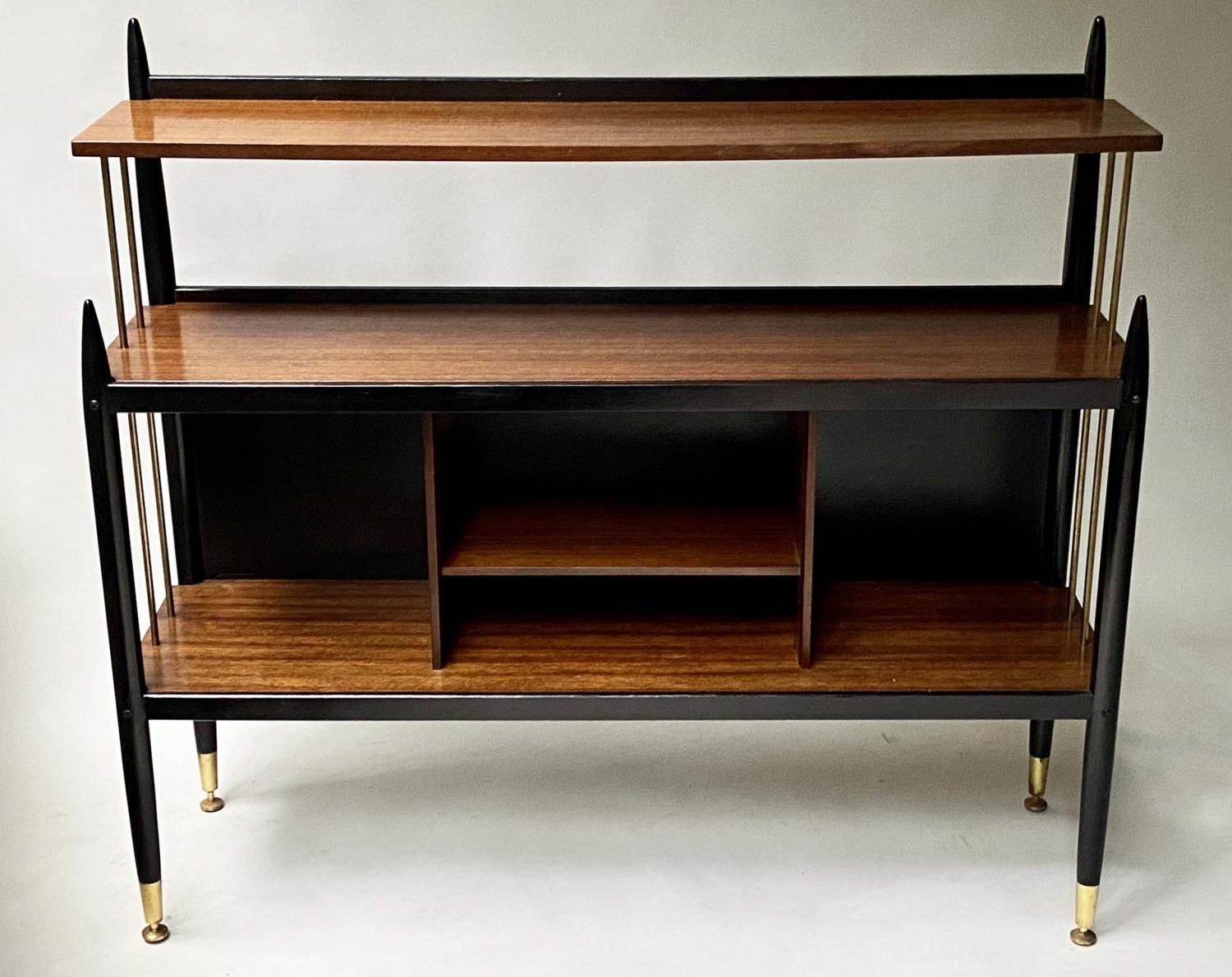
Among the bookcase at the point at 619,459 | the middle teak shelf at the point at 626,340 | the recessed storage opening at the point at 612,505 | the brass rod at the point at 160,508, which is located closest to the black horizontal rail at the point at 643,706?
the bookcase at the point at 619,459

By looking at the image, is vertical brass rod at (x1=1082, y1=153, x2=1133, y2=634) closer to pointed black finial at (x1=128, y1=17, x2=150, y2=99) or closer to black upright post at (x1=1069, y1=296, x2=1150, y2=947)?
black upright post at (x1=1069, y1=296, x2=1150, y2=947)

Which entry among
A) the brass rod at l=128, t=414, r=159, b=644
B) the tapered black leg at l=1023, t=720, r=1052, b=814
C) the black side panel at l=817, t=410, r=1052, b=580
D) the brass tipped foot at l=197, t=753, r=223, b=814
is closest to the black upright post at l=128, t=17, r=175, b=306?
the brass rod at l=128, t=414, r=159, b=644

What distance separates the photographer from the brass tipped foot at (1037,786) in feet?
11.7

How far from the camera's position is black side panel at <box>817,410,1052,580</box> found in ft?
11.1

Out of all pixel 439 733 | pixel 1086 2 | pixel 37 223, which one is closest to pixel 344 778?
pixel 439 733

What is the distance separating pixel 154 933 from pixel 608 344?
1227 millimetres

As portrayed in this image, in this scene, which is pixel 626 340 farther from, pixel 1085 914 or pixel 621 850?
pixel 1085 914

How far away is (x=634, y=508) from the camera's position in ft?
11.0

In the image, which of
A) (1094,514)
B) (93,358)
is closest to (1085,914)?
(1094,514)

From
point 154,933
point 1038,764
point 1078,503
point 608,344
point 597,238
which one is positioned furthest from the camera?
point 597,238

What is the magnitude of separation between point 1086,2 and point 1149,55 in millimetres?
181

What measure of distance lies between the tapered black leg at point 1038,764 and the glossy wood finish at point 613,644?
27 centimetres

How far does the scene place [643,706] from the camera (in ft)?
10.2

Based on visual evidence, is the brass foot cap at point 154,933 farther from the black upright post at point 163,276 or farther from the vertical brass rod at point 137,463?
the black upright post at point 163,276
